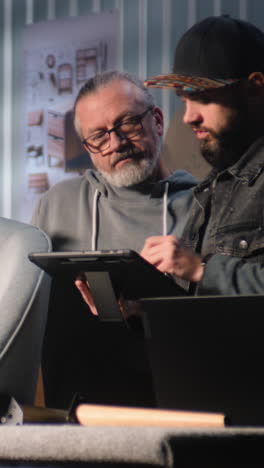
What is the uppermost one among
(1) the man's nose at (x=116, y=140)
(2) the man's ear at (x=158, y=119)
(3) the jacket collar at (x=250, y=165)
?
(3) the jacket collar at (x=250, y=165)

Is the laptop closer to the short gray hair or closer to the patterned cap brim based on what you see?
the patterned cap brim

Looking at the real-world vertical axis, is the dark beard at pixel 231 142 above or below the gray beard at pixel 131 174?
above

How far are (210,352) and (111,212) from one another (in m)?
0.88

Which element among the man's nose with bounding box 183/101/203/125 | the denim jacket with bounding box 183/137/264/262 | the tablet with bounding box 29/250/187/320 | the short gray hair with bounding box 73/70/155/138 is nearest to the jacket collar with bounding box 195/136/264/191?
the denim jacket with bounding box 183/137/264/262

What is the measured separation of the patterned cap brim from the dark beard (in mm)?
67

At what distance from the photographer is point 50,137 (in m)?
2.38

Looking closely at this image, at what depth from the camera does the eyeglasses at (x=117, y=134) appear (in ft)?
4.99

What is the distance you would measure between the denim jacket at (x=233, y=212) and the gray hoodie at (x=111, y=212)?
0.26m

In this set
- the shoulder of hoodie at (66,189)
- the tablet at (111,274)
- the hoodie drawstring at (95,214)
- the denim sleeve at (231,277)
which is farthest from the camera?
the shoulder of hoodie at (66,189)

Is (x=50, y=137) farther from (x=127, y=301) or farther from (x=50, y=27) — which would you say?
(x=127, y=301)

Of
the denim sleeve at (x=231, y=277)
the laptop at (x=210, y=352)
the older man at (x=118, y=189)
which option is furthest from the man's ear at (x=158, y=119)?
the laptop at (x=210, y=352)

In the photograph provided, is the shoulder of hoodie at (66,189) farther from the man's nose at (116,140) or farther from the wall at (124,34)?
the wall at (124,34)

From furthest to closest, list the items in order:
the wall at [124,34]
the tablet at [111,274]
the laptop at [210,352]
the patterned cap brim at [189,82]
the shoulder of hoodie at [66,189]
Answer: the wall at [124,34], the shoulder of hoodie at [66,189], the patterned cap brim at [189,82], the tablet at [111,274], the laptop at [210,352]

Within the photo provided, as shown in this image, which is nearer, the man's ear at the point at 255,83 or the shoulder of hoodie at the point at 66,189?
the man's ear at the point at 255,83
